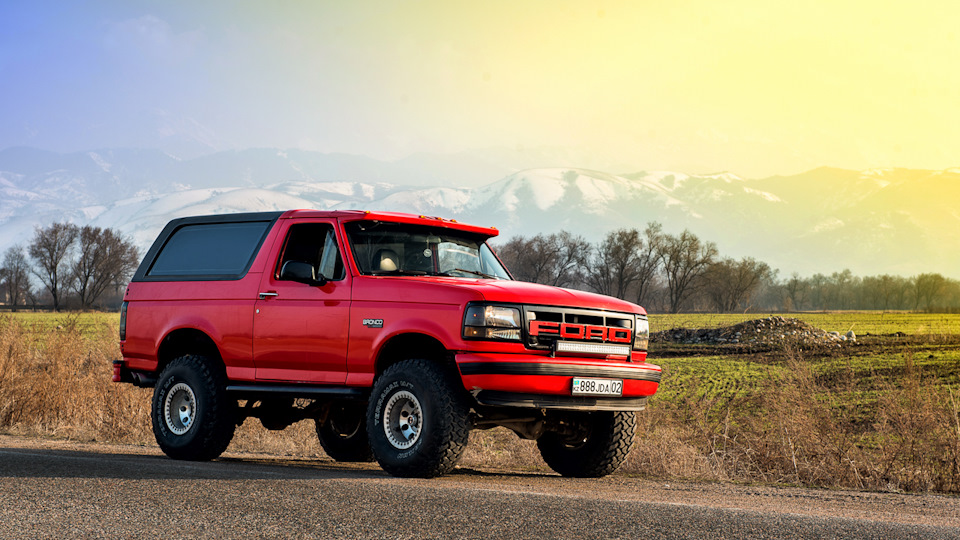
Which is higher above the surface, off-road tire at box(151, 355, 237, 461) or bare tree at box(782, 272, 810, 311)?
bare tree at box(782, 272, 810, 311)

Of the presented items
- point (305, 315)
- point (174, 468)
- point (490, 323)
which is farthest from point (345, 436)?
point (490, 323)

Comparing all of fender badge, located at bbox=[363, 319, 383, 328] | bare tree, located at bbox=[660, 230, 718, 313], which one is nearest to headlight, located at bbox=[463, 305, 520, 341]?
fender badge, located at bbox=[363, 319, 383, 328]

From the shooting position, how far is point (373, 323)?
8.16m

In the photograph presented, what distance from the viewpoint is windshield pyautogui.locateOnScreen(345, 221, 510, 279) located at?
8734 mm

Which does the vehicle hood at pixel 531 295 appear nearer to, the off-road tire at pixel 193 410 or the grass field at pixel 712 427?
the grass field at pixel 712 427

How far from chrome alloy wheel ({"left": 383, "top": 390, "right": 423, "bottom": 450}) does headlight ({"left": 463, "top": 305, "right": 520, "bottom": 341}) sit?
2.61ft

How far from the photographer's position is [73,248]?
11150cm

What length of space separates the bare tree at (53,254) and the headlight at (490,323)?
11111 centimetres

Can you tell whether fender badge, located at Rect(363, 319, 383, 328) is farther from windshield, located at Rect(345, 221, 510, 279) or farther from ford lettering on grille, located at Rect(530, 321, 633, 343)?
ford lettering on grille, located at Rect(530, 321, 633, 343)

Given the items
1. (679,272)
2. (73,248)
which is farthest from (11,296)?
(679,272)

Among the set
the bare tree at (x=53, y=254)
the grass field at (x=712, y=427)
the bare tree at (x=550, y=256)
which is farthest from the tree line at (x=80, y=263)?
the grass field at (x=712, y=427)

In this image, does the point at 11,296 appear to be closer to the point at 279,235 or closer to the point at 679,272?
the point at 679,272

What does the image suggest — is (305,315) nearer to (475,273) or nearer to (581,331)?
(475,273)

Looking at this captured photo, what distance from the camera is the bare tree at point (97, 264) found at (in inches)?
4296
